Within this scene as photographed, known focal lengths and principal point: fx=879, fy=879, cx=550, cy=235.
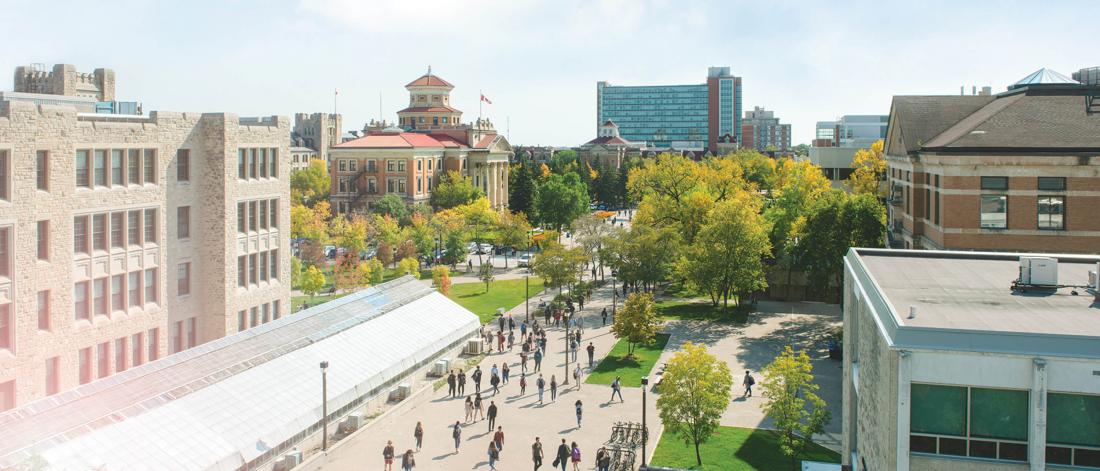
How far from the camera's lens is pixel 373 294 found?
150ft

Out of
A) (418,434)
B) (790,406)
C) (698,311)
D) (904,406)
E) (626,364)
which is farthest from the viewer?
(698,311)

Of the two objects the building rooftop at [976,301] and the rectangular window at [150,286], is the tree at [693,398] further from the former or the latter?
the rectangular window at [150,286]

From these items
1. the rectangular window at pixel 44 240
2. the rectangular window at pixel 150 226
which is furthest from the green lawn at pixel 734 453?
the rectangular window at pixel 44 240

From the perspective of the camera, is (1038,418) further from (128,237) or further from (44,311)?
(128,237)

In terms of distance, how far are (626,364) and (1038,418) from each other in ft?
99.6

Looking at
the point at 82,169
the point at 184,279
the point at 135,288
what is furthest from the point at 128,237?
the point at 184,279

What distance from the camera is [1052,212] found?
33094mm

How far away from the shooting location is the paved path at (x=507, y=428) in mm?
30234

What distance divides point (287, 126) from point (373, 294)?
9546mm

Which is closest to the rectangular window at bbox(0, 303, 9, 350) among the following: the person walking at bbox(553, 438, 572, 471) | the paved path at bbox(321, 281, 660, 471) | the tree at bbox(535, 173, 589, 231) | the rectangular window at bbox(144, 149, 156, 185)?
the rectangular window at bbox(144, 149, 156, 185)

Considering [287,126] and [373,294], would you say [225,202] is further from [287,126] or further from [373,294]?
[373,294]

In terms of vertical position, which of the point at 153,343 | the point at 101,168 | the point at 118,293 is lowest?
the point at 153,343

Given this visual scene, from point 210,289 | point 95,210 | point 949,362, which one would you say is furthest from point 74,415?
point 949,362

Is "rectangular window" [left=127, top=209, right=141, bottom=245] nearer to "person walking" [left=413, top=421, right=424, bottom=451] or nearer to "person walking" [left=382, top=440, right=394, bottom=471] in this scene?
"person walking" [left=413, top=421, right=424, bottom=451]
